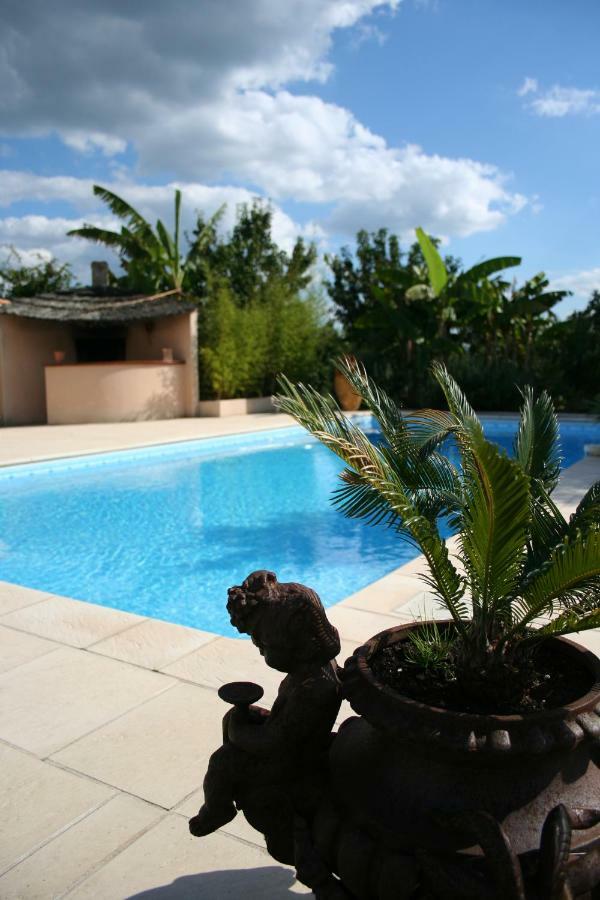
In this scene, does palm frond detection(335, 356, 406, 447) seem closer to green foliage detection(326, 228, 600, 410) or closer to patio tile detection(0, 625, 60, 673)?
patio tile detection(0, 625, 60, 673)

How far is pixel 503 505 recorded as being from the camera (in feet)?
5.24

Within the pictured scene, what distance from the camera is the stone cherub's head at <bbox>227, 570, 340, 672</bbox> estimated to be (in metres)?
1.63

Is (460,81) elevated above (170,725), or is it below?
above

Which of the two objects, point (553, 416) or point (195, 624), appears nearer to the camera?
point (553, 416)

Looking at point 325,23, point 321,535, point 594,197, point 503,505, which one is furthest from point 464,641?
point 594,197

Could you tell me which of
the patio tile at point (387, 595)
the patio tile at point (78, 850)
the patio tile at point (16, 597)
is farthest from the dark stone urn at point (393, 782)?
the patio tile at point (16, 597)

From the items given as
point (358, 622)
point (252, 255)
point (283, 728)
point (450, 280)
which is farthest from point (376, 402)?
point (252, 255)

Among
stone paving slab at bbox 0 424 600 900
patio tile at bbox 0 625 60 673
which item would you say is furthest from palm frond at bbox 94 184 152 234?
patio tile at bbox 0 625 60 673

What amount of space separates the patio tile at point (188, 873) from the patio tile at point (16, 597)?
2728mm

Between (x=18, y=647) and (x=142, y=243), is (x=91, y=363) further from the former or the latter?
(x=18, y=647)

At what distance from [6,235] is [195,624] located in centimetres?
1969

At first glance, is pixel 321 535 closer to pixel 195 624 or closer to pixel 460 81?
pixel 195 624

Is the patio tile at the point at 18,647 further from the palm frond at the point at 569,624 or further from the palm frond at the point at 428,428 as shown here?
Result: the palm frond at the point at 569,624

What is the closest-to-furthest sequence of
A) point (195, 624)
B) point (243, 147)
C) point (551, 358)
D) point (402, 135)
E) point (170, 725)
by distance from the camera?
1. point (170, 725)
2. point (195, 624)
3. point (402, 135)
4. point (551, 358)
5. point (243, 147)
